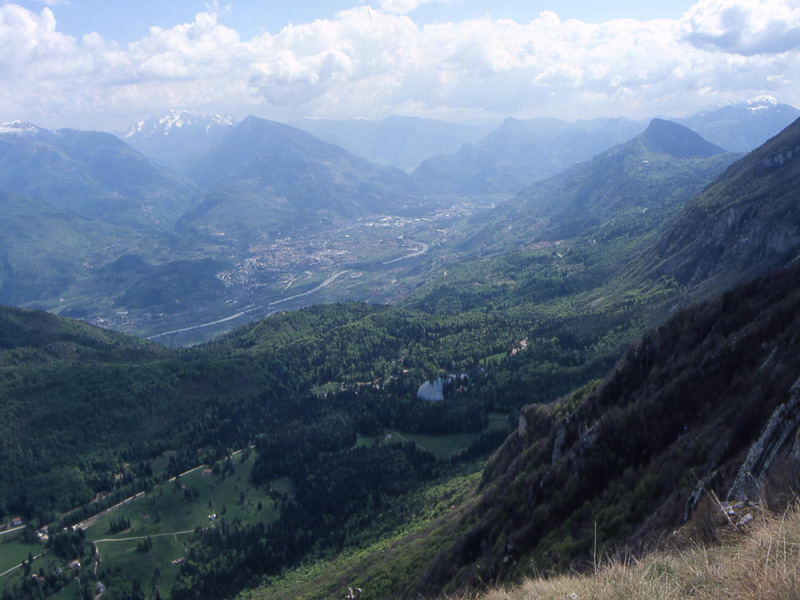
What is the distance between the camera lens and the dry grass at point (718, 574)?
10.7m

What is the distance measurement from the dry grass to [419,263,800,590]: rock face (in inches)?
224

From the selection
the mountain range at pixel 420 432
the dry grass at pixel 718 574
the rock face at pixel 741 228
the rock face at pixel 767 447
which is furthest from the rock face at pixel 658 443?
the rock face at pixel 741 228

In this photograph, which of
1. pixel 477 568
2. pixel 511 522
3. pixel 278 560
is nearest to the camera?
pixel 477 568

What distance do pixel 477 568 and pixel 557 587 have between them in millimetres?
22962

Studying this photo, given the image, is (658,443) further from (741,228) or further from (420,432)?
(741,228)

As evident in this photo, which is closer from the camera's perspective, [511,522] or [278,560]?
[511,522]

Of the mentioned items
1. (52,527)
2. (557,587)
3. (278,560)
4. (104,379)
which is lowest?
(278,560)

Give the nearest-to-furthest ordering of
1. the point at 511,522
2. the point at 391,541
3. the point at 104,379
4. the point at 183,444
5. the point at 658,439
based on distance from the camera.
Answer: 1. the point at 658,439
2. the point at 511,522
3. the point at 391,541
4. the point at 183,444
5. the point at 104,379

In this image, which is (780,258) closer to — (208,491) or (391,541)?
(391,541)

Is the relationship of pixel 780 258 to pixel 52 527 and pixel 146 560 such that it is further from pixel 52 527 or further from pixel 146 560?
pixel 52 527

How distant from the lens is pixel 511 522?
127 feet

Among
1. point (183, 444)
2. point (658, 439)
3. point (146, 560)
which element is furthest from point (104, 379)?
point (658, 439)

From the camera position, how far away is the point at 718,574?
12398 millimetres

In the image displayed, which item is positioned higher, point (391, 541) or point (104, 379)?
point (104, 379)
